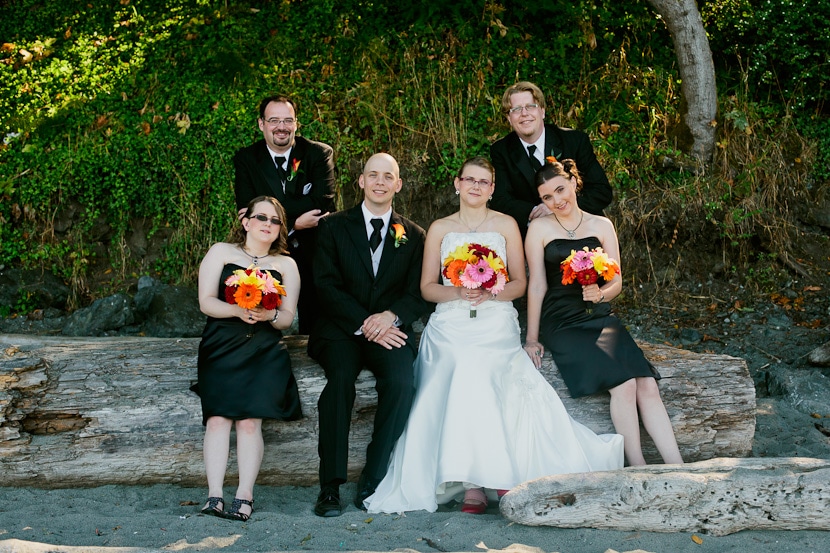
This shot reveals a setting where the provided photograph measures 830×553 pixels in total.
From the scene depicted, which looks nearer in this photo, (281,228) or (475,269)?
(475,269)

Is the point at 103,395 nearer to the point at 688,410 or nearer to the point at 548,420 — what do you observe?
the point at 548,420

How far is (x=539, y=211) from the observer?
641cm

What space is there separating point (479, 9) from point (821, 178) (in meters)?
4.51

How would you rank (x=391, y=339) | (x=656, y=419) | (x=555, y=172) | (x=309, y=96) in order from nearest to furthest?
(x=656, y=419) < (x=391, y=339) < (x=555, y=172) < (x=309, y=96)

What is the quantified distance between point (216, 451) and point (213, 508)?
356 millimetres

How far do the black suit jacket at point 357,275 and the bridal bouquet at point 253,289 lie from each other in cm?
44

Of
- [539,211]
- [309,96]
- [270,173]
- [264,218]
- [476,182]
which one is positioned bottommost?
[264,218]

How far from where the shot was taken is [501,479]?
5211 millimetres

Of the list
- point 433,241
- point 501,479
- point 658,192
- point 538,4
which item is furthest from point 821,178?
point 501,479

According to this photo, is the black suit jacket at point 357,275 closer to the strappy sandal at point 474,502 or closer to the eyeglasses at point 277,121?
the eyeglasses at point 277,121

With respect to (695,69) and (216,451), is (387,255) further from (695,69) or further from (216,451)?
(695,69)

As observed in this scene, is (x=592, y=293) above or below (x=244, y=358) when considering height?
above

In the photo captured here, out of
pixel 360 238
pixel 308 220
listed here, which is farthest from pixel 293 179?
pixel 360 238

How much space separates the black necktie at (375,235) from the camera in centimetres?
593
